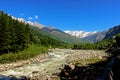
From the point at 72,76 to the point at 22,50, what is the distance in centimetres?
5141

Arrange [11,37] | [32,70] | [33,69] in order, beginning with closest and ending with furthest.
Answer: [32,70] < [33,69] < [11,37]

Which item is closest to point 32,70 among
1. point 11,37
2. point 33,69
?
point 33,69

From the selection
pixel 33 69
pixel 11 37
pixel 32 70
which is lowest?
pixel 32 70

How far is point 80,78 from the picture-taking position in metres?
38.2

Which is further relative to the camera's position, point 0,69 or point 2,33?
point 2,33

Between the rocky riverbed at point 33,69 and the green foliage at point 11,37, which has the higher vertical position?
the green foliage at point 11,37

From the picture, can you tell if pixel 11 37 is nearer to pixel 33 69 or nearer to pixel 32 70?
pixel 33 69

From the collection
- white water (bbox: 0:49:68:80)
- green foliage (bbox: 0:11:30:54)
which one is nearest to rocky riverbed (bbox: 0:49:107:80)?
white water (bbox: 0:49:68:80)

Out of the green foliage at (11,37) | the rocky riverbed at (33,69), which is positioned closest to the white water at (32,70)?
the rocky riverbed at (33,69)

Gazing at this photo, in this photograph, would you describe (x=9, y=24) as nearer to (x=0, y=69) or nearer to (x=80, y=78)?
(x=0, y=69)

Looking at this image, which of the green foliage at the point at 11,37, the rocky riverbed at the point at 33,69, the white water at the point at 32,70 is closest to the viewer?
the rocky riverbed at the point at 33,69

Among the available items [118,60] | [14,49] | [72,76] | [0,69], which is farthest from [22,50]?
[118,60]

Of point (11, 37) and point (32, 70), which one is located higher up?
point (11, 37)

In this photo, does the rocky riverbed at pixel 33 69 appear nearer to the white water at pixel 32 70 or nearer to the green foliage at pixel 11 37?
the white water at pixel 32 70
